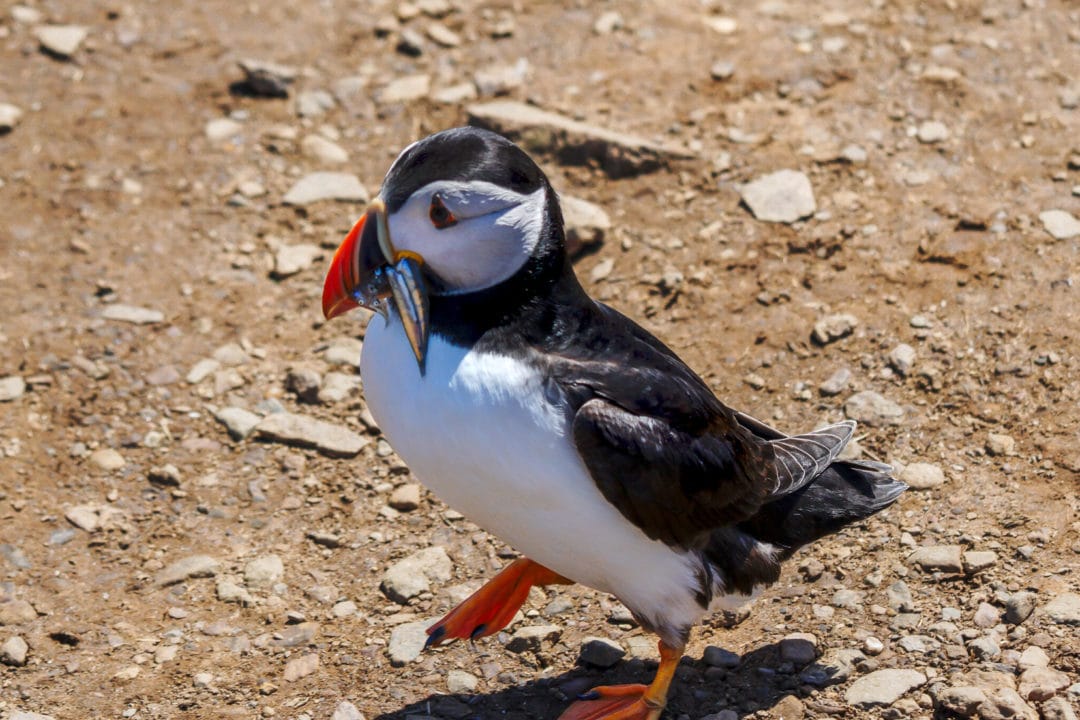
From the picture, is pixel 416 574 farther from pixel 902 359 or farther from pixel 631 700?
pixel 902 359

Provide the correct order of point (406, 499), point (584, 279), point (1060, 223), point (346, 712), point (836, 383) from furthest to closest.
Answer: point (584, 279)
point (1060, 223)
point (836, 383)
point (406, 499)
point (346, 712)

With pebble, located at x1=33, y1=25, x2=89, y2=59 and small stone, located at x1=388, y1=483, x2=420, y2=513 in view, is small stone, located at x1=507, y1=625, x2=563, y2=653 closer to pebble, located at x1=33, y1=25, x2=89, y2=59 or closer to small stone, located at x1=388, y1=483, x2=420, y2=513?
small stone, located at x1=388, y1=483, x2=420, y2=513

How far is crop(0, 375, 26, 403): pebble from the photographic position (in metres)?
5.81

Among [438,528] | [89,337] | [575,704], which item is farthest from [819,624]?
[89,337]

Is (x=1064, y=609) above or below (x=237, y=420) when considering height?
above

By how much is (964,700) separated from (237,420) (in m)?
3.19

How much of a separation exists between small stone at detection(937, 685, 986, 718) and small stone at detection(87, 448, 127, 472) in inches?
133

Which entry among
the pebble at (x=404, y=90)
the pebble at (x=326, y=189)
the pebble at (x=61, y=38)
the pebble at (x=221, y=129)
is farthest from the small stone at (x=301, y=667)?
the pebble at (x=61, y=38)

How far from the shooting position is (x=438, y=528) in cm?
535

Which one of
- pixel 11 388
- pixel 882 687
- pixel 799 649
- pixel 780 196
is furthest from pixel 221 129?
pixel 882 687

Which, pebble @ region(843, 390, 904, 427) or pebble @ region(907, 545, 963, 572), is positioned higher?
pebble @ region(907, 545, 963, 572)

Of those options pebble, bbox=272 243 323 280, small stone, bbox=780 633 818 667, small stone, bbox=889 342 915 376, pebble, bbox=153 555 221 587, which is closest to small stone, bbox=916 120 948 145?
small stone, bbox=889 342 915 376

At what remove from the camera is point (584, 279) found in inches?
254

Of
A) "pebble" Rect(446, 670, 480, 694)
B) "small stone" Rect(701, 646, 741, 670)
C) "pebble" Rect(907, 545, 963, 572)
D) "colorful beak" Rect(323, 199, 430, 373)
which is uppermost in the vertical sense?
"colorful beak" Rect(323, 199, 430, 373)
